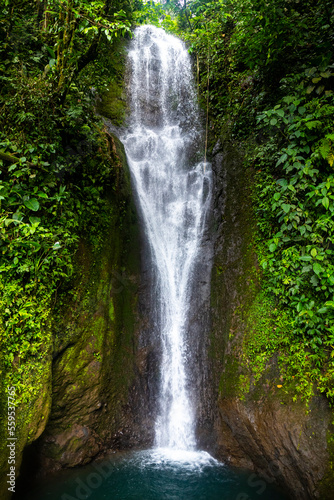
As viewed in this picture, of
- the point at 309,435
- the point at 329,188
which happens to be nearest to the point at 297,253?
the point at 329,188

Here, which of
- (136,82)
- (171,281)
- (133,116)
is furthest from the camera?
(136,82)

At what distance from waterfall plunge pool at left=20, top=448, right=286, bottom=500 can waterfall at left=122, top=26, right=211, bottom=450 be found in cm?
65

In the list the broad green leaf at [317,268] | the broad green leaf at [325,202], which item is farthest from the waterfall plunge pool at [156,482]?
the broad green leaf at [325,202]

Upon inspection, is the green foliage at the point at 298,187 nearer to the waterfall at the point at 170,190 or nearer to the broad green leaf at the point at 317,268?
the broad green leaf at the point at 317,268

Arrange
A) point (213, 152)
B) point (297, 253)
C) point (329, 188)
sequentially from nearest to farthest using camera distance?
point (329, 188), point (297, 253), point (213, 152)

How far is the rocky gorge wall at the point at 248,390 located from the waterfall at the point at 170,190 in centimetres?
66

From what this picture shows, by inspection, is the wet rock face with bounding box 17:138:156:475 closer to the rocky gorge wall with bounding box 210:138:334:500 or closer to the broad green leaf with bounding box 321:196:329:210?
the rocky gorge wall with bounding box 210:138:334:500

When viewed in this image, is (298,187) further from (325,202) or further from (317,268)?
(317,268)

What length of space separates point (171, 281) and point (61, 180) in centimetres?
326

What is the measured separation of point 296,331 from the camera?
13.3ft

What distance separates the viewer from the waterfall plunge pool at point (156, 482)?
409cm

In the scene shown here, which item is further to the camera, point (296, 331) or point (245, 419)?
point (245, 419)

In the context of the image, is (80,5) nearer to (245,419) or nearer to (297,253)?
(297,253)

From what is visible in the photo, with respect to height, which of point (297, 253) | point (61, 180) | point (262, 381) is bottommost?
point (262, 381)
